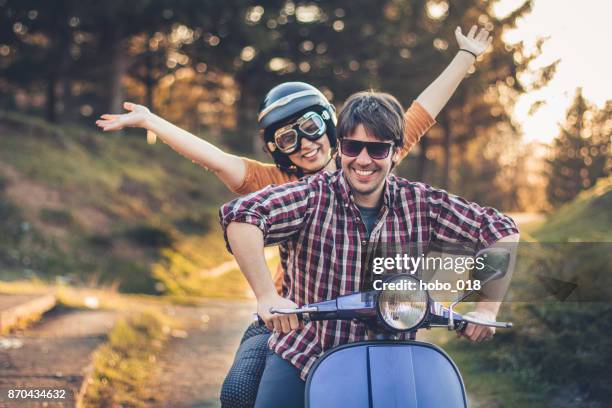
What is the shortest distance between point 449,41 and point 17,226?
19012 mm

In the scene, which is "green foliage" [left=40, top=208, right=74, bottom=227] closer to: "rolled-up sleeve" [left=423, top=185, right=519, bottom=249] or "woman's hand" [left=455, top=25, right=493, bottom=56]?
"woman's hand" [left=455, top=25, right=493, bottom=56]

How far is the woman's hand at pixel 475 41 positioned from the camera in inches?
150

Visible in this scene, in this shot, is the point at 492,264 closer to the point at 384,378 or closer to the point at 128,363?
the point at 384,378

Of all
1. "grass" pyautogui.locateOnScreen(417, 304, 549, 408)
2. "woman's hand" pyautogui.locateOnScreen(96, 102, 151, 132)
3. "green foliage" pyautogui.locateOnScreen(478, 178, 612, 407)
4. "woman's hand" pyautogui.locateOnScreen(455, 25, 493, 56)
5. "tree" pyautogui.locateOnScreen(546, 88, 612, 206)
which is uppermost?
"tree" pyautogui.locateOnScreen(546, 88, 612, 206)

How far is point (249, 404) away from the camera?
2.97 meters

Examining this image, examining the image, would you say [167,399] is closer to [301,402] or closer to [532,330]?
[532,330]

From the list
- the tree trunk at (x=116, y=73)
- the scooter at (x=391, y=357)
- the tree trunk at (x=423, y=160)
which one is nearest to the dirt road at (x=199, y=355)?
the scooter at (x=391, y=357)

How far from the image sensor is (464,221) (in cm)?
272

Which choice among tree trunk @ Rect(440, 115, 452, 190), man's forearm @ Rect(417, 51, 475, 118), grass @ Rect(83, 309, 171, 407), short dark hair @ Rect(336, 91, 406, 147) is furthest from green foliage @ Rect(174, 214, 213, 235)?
tree trunk @ Rect(440, 115, 452, 190)

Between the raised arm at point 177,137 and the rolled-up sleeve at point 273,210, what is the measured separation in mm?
1116

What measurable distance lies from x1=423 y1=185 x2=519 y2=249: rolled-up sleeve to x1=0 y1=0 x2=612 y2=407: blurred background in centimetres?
228

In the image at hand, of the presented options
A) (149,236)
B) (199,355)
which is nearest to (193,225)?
(149,236)

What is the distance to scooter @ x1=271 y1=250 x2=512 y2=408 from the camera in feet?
7.29

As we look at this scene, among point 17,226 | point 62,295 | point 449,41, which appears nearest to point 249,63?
point 449,41
